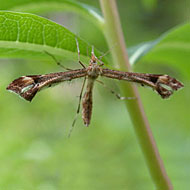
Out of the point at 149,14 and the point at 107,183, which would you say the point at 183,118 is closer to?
the point at 107,183

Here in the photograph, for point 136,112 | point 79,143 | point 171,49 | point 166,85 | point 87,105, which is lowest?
point 136,112

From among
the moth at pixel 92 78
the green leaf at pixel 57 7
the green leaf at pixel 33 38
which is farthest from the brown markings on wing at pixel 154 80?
the green leaf at pixel 57 7

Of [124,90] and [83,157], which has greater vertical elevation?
[83,157]

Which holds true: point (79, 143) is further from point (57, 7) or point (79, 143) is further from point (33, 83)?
point (33, 83)

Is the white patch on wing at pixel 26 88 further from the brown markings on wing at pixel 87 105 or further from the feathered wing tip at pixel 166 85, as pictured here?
the feathered wing tip at pixel 166 85

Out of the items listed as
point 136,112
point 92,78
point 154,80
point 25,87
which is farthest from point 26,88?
point 154,80

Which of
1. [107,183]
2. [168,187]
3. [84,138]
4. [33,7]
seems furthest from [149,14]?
[168,187]

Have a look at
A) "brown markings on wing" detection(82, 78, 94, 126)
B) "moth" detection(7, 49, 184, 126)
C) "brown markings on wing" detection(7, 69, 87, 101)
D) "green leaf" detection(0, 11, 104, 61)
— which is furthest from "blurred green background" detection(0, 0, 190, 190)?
"green leaf" detection(0, 11, 104, 61)
